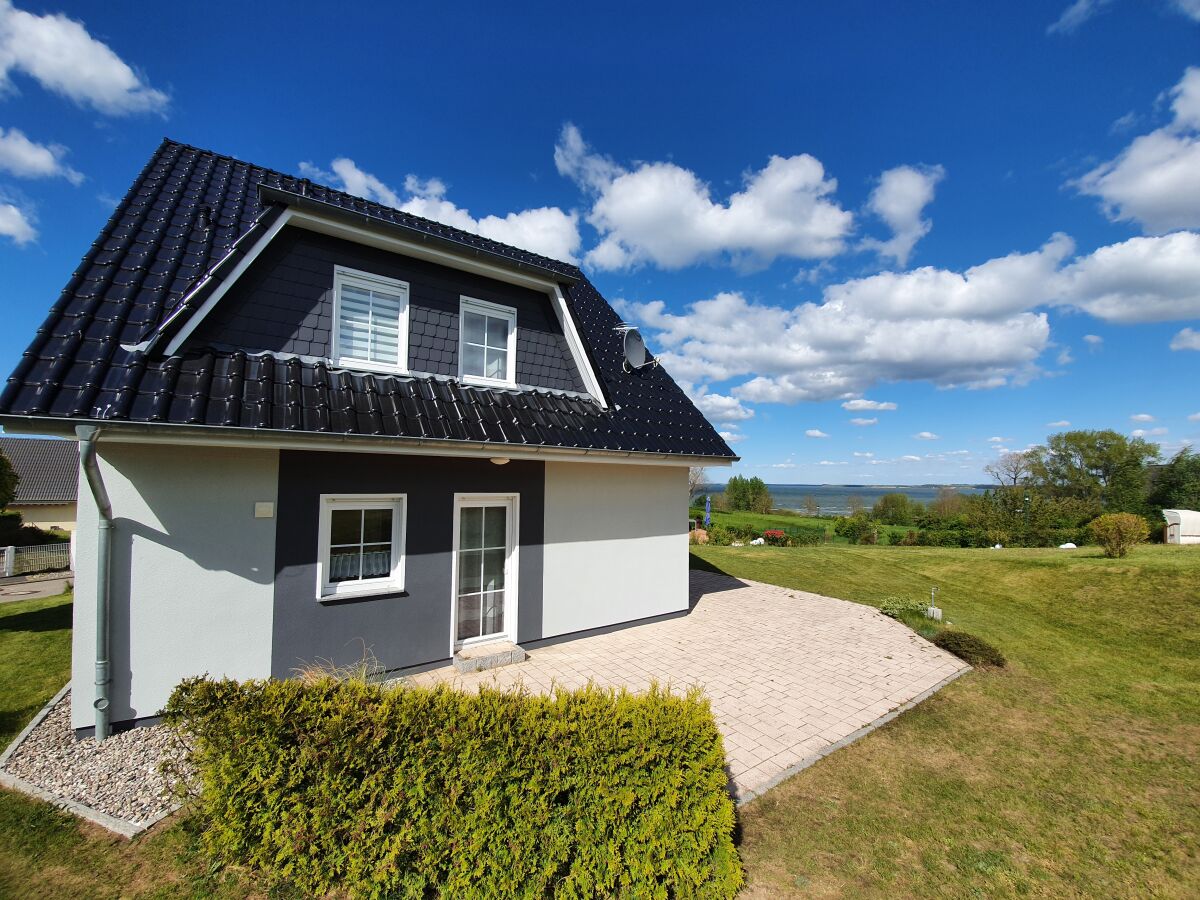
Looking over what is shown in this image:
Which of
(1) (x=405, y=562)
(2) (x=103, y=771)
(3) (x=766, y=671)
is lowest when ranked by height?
(3) (x=766, y=671)

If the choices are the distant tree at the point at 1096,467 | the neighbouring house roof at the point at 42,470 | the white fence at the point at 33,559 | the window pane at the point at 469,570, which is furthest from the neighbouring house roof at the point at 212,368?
the distant tree at the point at 1096,467

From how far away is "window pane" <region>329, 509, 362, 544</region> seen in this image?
5910mm

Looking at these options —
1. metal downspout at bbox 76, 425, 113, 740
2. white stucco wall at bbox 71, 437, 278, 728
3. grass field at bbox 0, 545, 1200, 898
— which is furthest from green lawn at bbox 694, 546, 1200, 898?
metal downspout at bbox 76, 425, 113, 740

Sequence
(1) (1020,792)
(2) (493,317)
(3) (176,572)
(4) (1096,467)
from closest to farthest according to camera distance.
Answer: (1) (1020,792)
(3) (176,572)
(2) (493,317)
(4) (1096,467)

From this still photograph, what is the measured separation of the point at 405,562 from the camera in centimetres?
628

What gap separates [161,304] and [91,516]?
93.7 inches

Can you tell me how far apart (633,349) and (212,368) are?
23.3ft

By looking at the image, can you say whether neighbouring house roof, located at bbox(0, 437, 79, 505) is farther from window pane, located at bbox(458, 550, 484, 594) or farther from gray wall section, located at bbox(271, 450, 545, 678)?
window pane, located at bbox(458, 550, 484, 594)

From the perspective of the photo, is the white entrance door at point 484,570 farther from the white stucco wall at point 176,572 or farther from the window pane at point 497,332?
the window pane at point 497,332

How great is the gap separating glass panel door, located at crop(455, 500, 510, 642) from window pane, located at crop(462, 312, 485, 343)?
8.36ft

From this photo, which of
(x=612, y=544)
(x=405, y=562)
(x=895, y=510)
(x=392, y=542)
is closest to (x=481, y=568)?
(x=405, y=562)

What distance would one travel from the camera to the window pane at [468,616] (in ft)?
22.8

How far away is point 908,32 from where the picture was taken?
8523 millimetres

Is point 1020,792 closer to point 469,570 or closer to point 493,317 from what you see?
point 469,570
